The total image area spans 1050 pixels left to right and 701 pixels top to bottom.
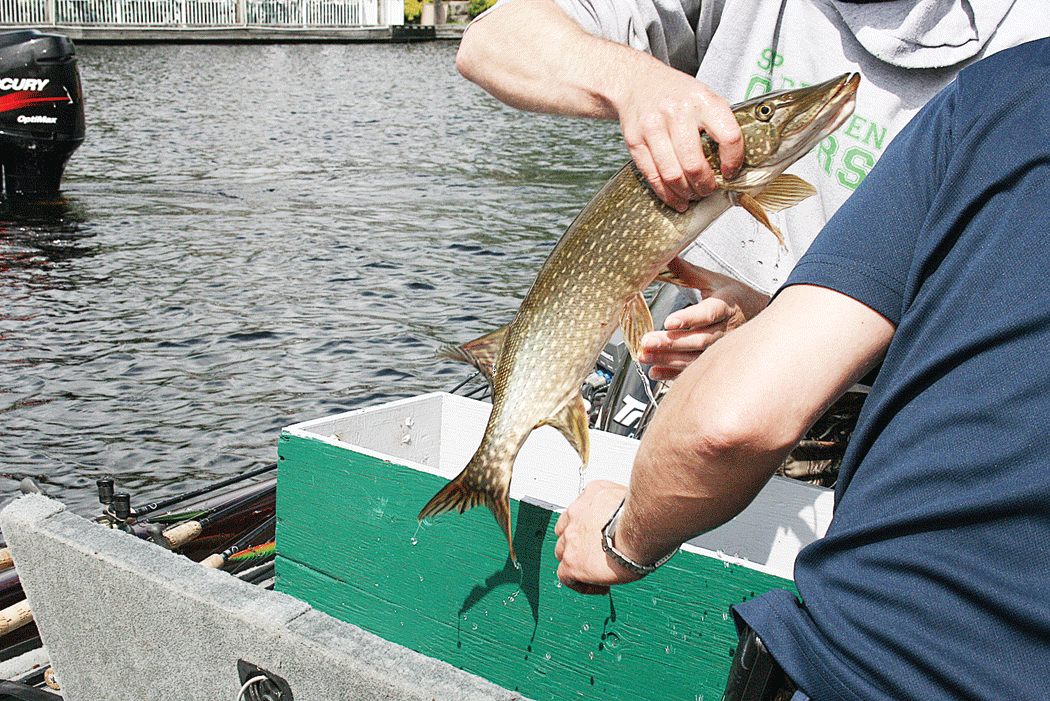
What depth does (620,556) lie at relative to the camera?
1760 millimetres

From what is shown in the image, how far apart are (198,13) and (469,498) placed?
4497 centimetres

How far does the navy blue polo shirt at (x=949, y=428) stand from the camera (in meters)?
1.12

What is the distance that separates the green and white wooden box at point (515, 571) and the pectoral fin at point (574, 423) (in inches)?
14.7

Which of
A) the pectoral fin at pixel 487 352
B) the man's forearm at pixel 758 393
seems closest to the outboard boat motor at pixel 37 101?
the pectoral fin at pixel 487 352

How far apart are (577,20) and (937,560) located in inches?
70.3

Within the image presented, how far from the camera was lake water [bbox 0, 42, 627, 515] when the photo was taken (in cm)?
745

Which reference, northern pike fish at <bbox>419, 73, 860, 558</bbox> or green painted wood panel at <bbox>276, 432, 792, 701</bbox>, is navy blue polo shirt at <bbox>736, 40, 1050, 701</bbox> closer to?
northern pike fish at <bbox>419, 73, 860, 558</bbox>

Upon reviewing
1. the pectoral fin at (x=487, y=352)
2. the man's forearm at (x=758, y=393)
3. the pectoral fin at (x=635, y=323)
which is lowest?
the pectoral fin at (x=487, y=352)

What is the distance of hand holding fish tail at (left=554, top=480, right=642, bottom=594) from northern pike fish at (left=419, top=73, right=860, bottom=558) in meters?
0.26

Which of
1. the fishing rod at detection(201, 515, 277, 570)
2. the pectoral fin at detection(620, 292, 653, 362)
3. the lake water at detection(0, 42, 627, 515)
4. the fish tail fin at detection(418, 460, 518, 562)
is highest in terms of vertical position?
the pectoral fin at detection(620, 292, 653, 362)

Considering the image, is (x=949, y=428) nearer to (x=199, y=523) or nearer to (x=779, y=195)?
(x=779, y=195)

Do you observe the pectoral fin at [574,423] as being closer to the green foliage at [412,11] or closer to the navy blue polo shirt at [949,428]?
the navy blue polo shirt at [949,428]

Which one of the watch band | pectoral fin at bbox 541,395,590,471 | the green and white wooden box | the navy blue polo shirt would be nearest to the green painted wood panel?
the green and white wooden box

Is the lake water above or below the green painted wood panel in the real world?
below
